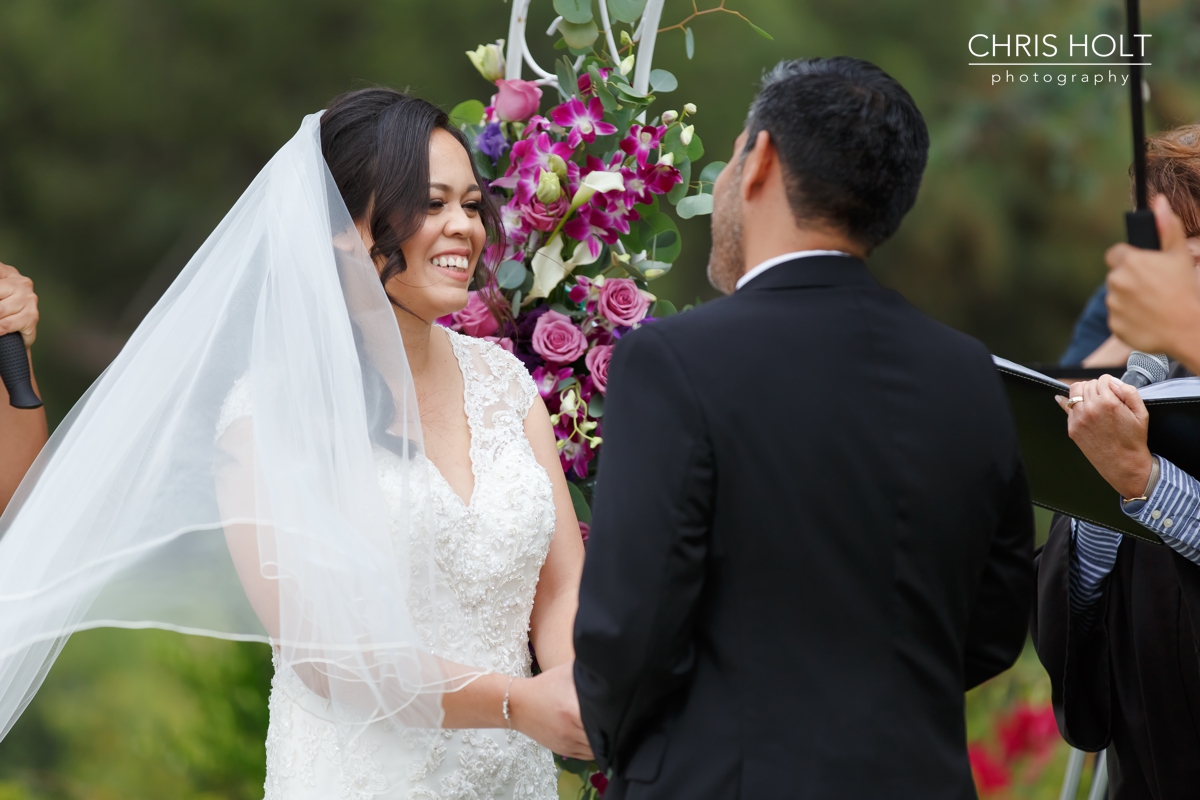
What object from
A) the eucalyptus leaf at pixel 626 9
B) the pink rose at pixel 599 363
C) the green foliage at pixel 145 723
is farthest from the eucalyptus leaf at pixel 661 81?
the green foliage at pixel 145 723

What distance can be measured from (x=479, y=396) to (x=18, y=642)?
0.93m

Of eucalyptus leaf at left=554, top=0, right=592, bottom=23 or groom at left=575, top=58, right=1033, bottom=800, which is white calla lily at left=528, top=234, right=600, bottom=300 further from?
groom at left=575, top=58, right=1033, bottom=800

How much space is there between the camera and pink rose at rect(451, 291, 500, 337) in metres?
2.43

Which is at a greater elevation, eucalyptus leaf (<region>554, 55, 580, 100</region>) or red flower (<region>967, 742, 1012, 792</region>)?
eucalyptus leaf (<region>554, 55, 580, 100</region>)

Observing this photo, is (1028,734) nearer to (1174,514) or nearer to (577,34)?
(1174,514)

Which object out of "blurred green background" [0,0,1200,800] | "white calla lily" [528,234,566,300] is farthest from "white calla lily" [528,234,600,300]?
"blurred green background" [0,0,1200,800]

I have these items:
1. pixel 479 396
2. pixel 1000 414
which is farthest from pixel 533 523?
pixel 1000 414

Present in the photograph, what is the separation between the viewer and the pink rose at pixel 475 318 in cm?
243

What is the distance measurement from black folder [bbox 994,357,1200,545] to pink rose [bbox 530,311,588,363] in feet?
2.73

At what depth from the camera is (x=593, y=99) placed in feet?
7.71

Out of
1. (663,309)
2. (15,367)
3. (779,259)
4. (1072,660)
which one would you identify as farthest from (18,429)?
(1072,660)

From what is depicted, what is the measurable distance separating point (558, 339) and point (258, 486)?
0.74 metres

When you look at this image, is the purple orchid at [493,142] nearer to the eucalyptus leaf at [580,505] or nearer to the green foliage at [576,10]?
the green foliage at [576,10]

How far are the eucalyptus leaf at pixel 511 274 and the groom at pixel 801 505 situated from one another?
0.96 metres
